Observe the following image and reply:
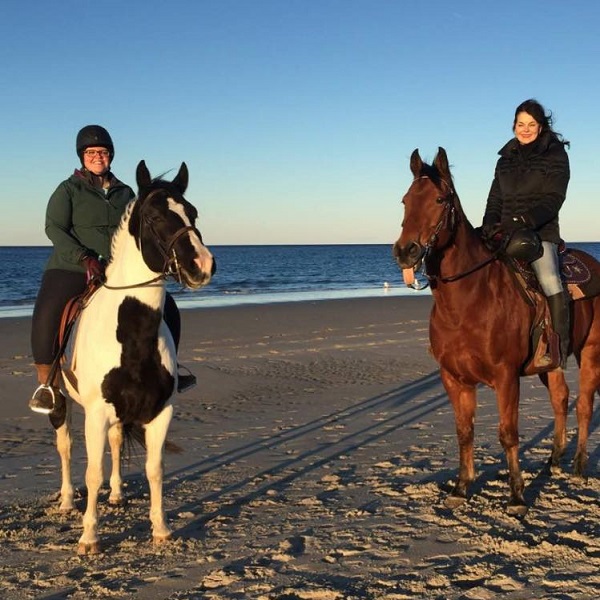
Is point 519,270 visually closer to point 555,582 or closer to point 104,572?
point 555,582

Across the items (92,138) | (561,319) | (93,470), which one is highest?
(92,138)

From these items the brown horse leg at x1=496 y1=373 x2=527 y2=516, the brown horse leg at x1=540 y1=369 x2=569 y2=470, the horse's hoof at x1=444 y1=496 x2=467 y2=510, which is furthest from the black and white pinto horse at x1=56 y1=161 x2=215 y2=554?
the brown horse leg at x1=540 y1=369 x2=569 y2=470

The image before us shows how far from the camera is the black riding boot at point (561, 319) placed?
5715 mm

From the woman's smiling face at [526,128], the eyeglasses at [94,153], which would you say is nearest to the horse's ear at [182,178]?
the eyeglasses at [94,153]

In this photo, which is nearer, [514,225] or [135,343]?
[135,343]

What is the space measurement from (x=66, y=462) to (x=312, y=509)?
1981mm

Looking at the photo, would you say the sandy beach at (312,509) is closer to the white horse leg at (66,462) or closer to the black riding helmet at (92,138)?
the white horse leg at (66,462)

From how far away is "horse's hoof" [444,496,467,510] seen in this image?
5422 mm

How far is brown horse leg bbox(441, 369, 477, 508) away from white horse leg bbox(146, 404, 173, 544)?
2202mm

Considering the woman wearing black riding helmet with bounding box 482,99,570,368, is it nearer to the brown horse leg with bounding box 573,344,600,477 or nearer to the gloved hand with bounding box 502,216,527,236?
the gloved hand with bounding box 502,216,527,236

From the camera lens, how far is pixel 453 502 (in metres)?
5.43

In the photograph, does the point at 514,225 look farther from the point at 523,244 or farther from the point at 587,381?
the point at 587,381

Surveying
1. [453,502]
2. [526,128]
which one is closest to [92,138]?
[526,128]

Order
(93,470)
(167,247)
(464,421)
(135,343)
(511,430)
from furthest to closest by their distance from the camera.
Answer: (464,421) → (511,430) → (93,470) → (135,343) → (167,247)
